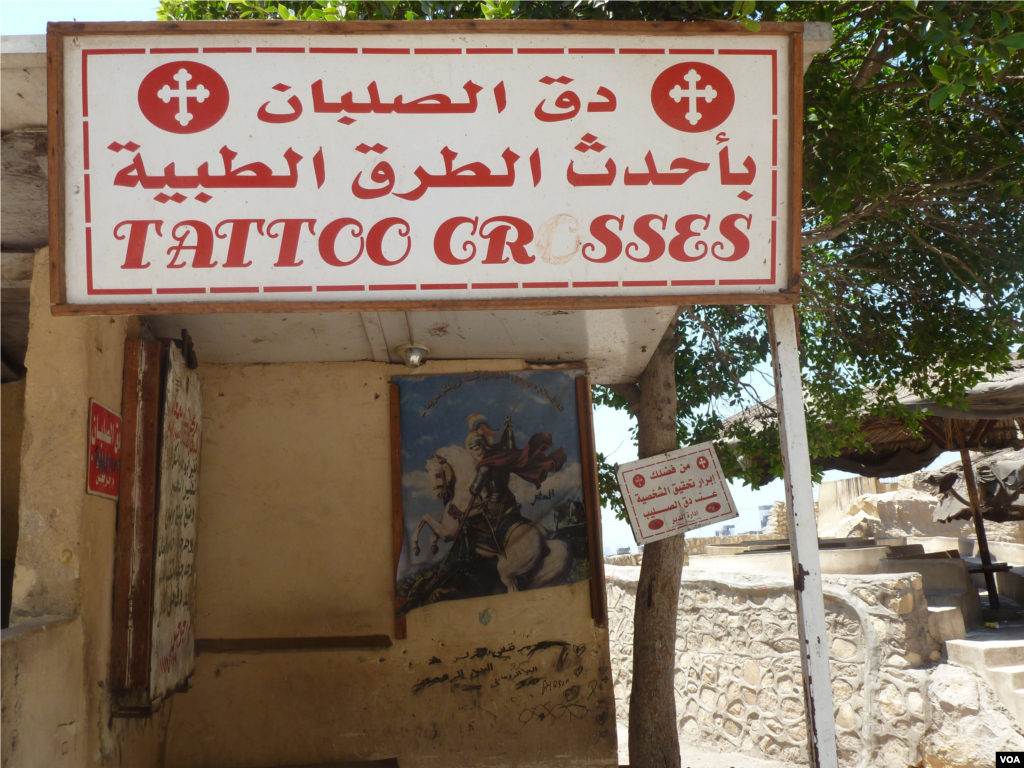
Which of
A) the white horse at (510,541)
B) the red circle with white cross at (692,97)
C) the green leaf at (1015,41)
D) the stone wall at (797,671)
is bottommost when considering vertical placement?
the stone wall at (797,671)

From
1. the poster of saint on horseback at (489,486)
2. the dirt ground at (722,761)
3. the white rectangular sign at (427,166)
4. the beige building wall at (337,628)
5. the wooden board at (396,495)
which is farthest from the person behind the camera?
the dirt ground at (722,761)

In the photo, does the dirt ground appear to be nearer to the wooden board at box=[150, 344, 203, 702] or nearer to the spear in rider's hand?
the spear in rider's hand

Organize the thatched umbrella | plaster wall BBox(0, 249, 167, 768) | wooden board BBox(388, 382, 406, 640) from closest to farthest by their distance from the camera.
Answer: plaster wall BBox(0, 249, 167, 768)
wooden board BBox(388, 382, 406, 640)
the thatched umbrella

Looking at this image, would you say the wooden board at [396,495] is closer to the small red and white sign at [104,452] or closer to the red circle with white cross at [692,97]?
the small red and white sign at [104,452]

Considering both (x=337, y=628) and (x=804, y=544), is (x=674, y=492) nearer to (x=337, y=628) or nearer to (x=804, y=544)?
(x=804, y=544)

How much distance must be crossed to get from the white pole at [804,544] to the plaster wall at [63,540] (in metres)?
2.76

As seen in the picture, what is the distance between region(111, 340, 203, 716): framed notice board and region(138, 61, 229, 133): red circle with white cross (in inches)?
53.0

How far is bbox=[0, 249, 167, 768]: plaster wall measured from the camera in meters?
2.93

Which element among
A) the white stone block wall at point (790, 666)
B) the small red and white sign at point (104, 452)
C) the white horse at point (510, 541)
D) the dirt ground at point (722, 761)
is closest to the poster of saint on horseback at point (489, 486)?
the white horse at point (510, 541)

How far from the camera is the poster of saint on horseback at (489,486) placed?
482 cm

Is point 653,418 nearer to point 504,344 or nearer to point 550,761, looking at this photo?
point 504,344

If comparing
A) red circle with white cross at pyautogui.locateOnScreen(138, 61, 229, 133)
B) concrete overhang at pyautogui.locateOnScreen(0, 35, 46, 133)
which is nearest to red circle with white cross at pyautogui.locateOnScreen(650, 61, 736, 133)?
red circle with white cross at pyautogui.locateOnScreen(138, 61, 229, 133)

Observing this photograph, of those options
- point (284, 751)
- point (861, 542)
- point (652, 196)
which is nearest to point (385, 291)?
point (652, 196)

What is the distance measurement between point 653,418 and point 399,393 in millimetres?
1690
